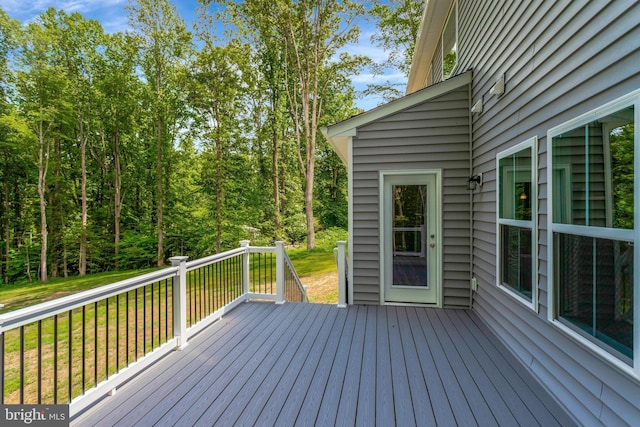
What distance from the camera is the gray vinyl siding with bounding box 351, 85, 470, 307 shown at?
410 centimetres

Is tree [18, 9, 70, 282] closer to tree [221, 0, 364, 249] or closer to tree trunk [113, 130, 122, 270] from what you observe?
tree trunk [113, 130, 122, 270]

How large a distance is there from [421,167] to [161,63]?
1236 cm

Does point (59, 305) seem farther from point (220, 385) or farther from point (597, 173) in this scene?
point (597, 173)

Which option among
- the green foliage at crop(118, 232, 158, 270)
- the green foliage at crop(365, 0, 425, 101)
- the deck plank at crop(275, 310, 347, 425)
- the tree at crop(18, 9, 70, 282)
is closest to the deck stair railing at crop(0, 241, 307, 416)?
the deck plank at crop(275, 310, 347, 425)

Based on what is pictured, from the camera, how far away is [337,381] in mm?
2410

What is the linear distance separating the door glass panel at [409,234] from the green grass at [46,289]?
9.40 m

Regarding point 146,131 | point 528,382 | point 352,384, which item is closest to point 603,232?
point 528,382

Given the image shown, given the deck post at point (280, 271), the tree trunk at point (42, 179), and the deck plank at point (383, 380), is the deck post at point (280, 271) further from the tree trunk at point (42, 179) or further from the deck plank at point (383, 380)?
the tree trunk at point (42, 179)

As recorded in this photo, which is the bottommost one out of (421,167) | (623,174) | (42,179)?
(623,174)

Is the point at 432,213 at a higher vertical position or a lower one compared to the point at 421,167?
lower

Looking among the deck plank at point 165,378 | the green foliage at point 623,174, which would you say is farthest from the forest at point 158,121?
the green foliage at point 623,174

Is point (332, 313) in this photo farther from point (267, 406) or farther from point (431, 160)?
point (431, 160)

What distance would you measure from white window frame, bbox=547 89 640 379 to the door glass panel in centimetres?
204

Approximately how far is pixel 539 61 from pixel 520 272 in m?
1.76
